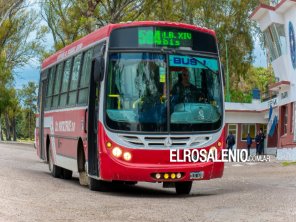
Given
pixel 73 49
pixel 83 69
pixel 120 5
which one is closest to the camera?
pixel 83 69

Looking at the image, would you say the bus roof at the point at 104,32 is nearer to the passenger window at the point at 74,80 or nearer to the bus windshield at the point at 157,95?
the passenger window at the point at 74,80

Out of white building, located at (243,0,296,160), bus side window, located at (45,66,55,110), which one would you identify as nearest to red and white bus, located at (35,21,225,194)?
bus side window, located at (45,66,55,110)

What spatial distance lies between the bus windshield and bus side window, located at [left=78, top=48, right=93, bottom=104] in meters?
1.42

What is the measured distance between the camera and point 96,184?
15.0 meters

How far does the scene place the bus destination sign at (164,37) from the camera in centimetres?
1420

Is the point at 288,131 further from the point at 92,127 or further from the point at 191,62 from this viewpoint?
the point at 92,127

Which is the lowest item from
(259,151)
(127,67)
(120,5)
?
(259,151)

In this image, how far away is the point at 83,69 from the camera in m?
15.9

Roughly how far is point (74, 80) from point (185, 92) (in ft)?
11.6

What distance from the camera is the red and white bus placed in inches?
538

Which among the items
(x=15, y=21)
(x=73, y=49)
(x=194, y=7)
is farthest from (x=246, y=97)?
(x=73, y=49)

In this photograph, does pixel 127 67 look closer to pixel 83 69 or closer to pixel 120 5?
pixel 83 69

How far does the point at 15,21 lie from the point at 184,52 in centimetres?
4947

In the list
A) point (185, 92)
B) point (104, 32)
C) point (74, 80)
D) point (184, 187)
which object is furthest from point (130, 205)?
point (74, 80)
